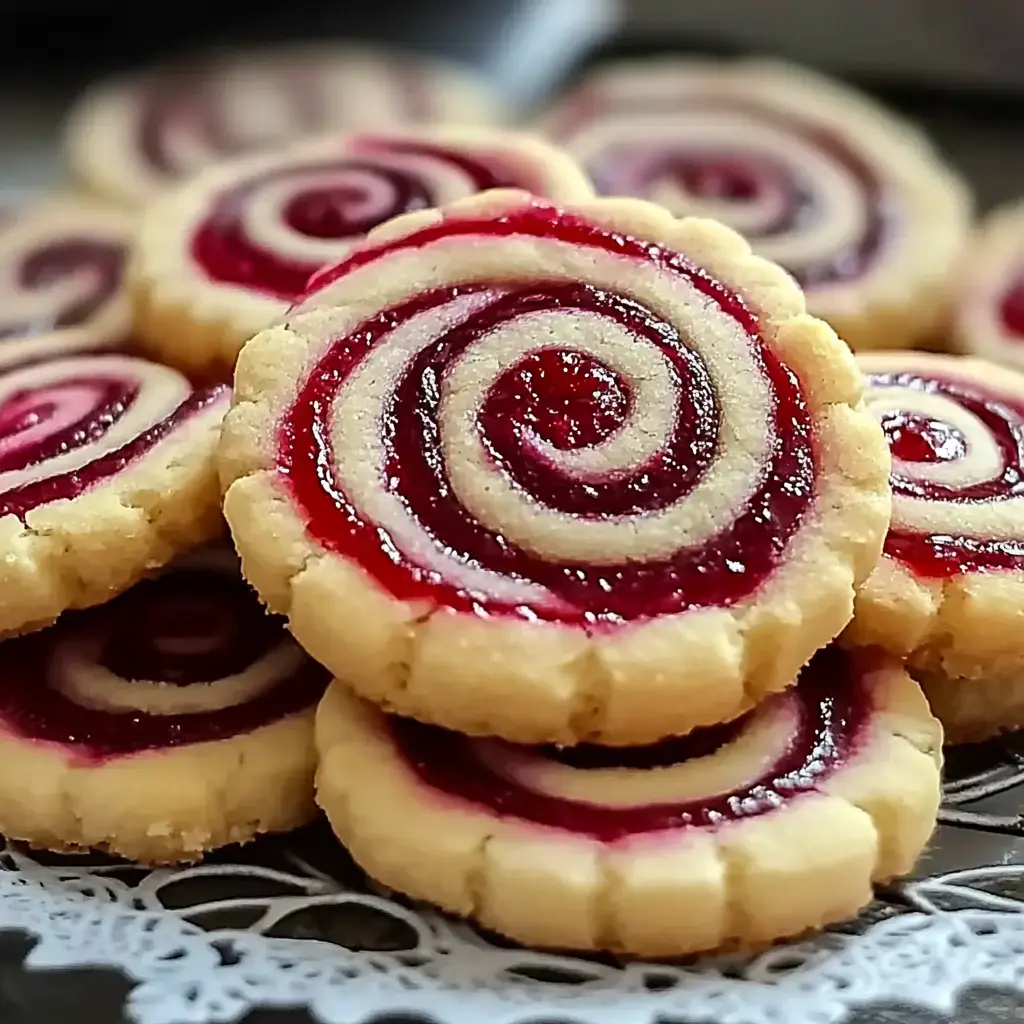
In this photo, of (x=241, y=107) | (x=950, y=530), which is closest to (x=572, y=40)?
(x=241, y=107)

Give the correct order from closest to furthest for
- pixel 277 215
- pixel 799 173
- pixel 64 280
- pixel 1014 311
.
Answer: pixel 277 215
pixel 1014 311
pixel 64 280
pixel 799 173

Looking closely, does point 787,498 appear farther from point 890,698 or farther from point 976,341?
point 976,341

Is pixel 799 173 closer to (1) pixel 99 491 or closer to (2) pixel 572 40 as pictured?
(2) pixel 572 40

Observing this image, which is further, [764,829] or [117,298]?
[117,298]

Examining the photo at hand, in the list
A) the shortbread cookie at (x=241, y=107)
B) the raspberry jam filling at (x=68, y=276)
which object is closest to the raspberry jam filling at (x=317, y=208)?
the raspberry jam filling at (x=68, y=276)

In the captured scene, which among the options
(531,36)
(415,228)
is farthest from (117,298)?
(531,36)

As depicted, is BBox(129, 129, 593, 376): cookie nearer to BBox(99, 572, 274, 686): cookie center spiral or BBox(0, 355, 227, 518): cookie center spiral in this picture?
BBox(0, 355, 227, 518): cookie center spiral
